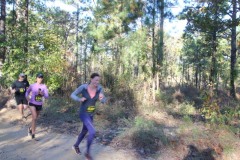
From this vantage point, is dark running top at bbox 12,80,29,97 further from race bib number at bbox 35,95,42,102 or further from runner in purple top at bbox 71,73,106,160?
runner in purple top at bbox 71,73,106,160

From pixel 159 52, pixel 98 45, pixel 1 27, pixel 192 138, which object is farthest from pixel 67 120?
pixel 98 45

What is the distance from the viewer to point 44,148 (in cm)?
738

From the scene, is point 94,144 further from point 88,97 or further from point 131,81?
point 131,81

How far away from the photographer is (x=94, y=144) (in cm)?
788

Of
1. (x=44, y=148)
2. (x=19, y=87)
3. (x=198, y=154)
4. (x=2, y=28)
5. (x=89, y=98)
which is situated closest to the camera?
(x=89, y=98)

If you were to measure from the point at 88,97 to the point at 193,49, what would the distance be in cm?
3238

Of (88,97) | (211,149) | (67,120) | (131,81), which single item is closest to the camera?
(88,97)

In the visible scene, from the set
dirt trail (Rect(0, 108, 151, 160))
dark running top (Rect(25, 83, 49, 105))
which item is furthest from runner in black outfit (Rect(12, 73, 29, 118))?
dark running top (Rect(25, 83, 49, 105))

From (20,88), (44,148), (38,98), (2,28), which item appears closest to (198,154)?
(44,148)

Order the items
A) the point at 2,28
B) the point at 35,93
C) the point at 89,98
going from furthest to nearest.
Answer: the point at 2,28 < the point at 35,93 < the point at 89,98

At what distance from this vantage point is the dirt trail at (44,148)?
22.0 feet

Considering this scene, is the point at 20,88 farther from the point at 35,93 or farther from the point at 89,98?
the point at 89,98

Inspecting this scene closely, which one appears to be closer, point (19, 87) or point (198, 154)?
point (198, 154)

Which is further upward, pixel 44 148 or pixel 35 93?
pixel 35 93
